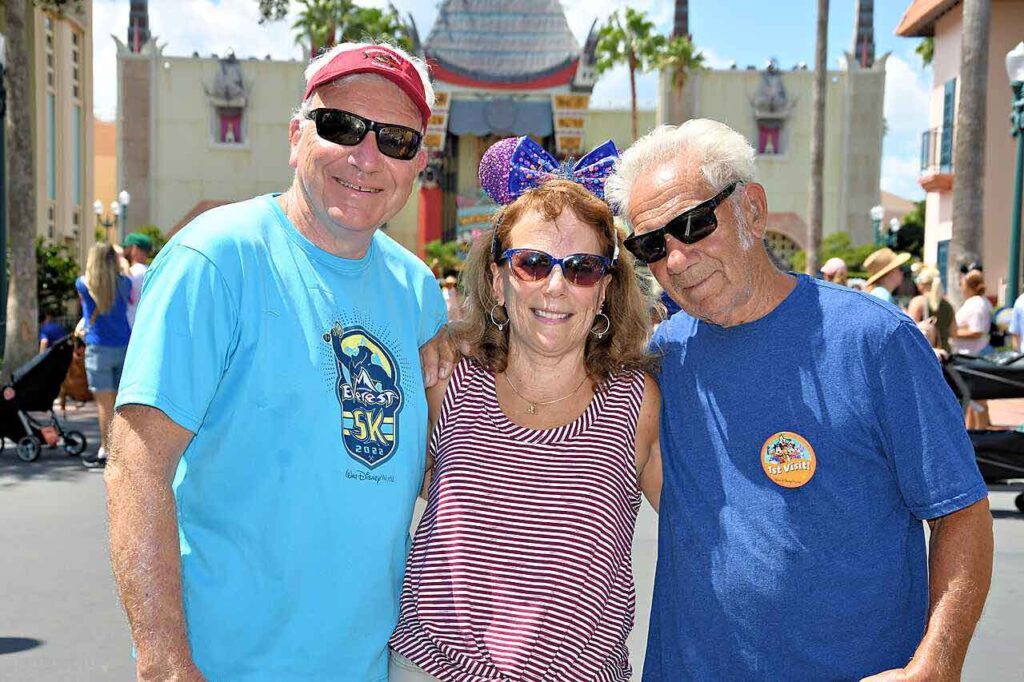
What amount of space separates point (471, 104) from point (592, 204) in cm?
6493

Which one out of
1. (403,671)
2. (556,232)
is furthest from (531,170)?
(403,671)

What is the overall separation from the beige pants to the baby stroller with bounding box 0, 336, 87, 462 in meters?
9.04

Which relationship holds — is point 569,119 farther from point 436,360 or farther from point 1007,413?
point 436,360

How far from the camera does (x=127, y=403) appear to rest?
223 centimetres

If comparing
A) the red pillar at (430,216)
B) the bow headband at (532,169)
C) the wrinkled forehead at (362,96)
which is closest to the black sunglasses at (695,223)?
the bow headband at (532,169)

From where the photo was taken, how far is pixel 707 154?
274cm

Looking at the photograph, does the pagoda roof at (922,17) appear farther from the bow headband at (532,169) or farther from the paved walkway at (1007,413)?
the bow headband at (532,169)

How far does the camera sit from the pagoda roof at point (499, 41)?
66000mm

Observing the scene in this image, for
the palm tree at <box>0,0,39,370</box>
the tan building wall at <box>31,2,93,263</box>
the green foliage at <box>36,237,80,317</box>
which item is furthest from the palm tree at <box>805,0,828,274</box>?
the tan building wall at <box>31,2,93,263</box>

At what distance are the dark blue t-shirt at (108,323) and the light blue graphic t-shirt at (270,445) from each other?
7873mm

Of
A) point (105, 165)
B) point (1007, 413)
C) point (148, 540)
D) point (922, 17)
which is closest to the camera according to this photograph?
point (148, 540)

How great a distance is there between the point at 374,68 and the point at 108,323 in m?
7.97

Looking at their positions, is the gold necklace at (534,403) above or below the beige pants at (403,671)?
above

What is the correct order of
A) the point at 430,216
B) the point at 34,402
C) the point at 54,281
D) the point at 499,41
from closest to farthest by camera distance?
1. the point at 34,402
2. the point at 54,281
3. the point at 430,216
4. the point at 499,41
